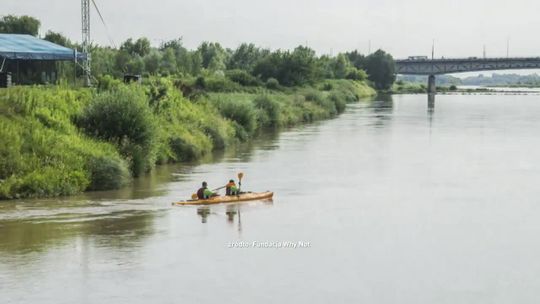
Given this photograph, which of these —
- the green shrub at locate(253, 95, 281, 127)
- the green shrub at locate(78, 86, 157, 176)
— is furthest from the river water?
the green shrub at locate(253, 95, 281, 127)

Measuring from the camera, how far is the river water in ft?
60.7

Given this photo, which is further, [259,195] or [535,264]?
[259,195]

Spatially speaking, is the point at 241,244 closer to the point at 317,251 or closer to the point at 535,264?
the point at 317,251

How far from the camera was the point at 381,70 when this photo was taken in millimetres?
173125

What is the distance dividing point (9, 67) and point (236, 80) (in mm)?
36487

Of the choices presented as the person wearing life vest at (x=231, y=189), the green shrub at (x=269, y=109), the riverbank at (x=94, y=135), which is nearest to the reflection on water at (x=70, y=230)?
the person wearing life vest at (x=231, y=189)

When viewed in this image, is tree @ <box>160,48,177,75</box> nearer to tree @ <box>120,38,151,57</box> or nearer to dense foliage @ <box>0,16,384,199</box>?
tree @ <box>120,38,151,57</box>

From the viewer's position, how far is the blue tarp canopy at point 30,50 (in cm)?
4672

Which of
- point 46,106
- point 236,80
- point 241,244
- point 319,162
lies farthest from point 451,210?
point 236,80

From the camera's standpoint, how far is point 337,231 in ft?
80.3

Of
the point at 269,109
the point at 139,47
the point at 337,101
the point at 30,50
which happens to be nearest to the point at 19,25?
the point at 139,47

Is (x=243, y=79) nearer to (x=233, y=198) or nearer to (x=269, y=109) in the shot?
(x=269, y=109)

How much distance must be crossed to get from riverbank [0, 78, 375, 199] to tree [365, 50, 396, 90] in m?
128

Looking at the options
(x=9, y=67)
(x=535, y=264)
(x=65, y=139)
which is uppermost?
(x=9, y=67)
